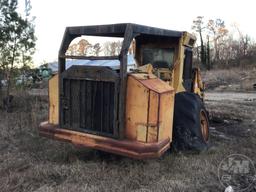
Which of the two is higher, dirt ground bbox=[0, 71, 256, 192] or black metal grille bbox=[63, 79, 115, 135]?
black metal grille bbox=[63, 79, 115, 135]

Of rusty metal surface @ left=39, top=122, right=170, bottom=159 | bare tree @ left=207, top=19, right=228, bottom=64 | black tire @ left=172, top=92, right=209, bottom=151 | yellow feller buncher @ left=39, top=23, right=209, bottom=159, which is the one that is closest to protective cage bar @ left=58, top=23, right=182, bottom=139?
yellow feller buncher @ left=39, top=23, right=209, bottom=159

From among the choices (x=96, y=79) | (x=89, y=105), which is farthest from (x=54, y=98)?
(x=96, y=79)

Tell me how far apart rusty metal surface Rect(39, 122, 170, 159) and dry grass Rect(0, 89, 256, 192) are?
0.33m

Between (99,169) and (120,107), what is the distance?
2.98 ft

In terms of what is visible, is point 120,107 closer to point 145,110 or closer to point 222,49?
point 145,110

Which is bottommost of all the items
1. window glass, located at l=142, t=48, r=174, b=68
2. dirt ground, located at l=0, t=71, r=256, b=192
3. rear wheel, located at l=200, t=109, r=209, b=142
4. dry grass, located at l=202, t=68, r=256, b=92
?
dry grass, located at l=202, t=68, r=256, b=92

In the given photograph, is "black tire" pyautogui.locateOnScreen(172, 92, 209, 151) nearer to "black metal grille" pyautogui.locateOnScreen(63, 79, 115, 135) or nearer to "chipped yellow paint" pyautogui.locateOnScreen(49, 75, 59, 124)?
"black metal grille" pyautogui.locateOnScreen(63, 79, 115, 135)

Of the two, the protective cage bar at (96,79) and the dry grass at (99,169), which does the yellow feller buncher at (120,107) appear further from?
the dry grass at (99,169)

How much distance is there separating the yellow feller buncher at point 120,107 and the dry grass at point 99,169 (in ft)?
1.08

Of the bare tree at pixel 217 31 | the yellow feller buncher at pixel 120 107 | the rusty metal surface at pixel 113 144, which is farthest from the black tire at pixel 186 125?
the bare tree at pixel 217 31

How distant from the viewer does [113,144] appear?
164 inches

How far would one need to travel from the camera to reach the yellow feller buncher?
161 inches

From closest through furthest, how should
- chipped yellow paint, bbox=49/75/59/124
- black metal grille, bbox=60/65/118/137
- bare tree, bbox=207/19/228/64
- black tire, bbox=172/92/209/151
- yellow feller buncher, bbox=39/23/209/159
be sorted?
1. yellow feller buncher, bbox=39/23/209/159
2. black metal grille, bbox=60/65/118/137
3. chipped yellow paint, bbox=49/75/59/124
4. black tire, bbox=172/92/209/151
5. bare tree, bbox=207/19/228/64

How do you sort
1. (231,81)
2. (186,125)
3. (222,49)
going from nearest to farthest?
(186,125)
(231,81)
(222,49)
